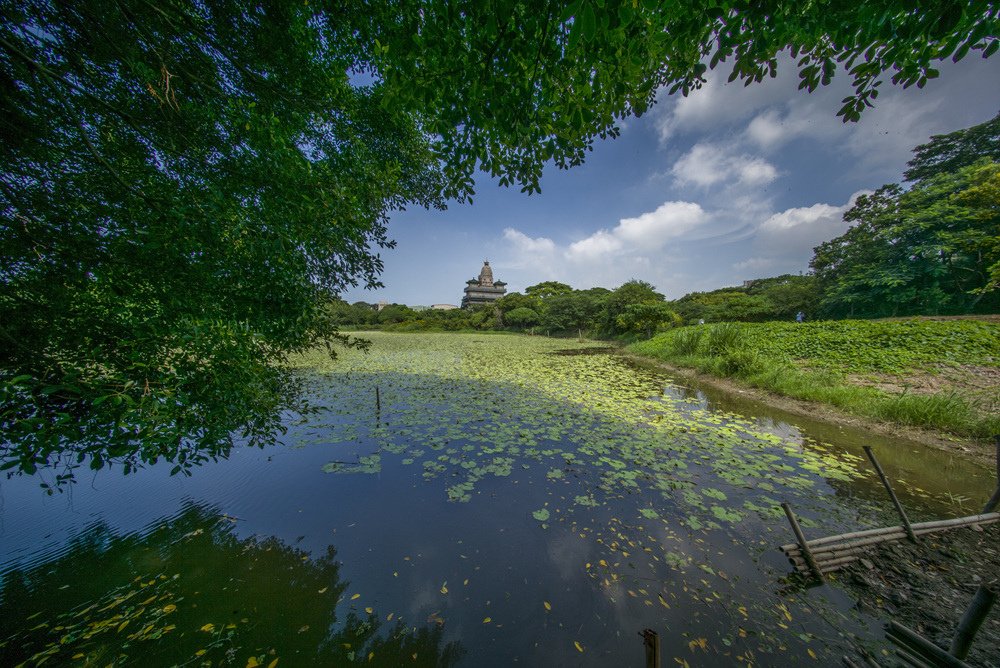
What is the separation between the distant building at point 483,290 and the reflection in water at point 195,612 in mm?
53419

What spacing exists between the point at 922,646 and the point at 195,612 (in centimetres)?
526

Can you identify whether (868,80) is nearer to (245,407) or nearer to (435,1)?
(435,1)

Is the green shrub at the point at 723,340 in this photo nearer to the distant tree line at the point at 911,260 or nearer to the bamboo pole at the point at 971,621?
the distant tree line at the point at 911,260

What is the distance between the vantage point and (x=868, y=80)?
2.19 meters

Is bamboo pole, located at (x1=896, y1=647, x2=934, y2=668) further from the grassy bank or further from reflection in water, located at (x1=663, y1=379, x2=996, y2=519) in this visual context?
the grassy bank

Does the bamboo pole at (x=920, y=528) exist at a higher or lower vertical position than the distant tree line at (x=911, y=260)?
lower

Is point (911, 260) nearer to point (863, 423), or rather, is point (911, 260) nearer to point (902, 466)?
point (863, 423)

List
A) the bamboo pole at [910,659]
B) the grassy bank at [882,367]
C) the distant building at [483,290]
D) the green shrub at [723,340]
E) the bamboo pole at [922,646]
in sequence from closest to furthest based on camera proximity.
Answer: the bamboo pole at [922,646]
the bamboo pole at [910,659]
the grassy bank at [882,367]
the green shrub at [723,340]
the distant building at [483,290]

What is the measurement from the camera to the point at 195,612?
2.56m

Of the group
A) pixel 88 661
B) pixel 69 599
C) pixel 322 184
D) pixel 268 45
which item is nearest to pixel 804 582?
pixel 88 661

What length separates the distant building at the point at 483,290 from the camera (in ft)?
186

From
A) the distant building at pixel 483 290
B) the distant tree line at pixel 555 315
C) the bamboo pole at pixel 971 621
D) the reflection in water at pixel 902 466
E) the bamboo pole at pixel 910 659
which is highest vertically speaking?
the distant building at pixel 483 290

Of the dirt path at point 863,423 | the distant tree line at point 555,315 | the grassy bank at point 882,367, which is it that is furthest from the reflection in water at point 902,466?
the distant tree line at point 555,315

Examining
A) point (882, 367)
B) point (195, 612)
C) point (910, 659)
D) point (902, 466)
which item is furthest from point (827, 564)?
point (882, 367)
